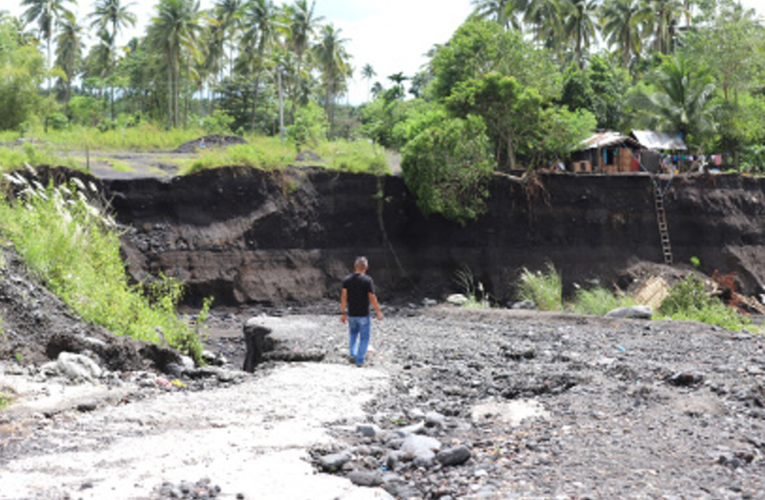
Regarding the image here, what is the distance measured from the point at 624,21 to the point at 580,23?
2.85 m

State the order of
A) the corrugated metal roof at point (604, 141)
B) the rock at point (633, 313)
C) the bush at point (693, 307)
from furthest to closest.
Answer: the corrugated metal roof at point (604, 141), the rock at point (633, 313), the bush at point (693, 307)

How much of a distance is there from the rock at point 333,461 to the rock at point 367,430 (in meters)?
0.83

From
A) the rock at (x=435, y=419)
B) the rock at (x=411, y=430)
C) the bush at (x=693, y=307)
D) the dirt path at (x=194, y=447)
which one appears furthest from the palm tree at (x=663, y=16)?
the rock at (x=411, y=430)

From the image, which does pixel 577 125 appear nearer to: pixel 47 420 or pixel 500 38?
pixel 500 38

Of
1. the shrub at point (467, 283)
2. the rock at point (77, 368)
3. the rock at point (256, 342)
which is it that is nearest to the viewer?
the rock at point (77, 368)

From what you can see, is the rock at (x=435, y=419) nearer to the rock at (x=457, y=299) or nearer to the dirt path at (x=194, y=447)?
the dirt path at (x=194, y=447)

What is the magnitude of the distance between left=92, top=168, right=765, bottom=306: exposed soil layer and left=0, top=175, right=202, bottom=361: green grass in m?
7.81

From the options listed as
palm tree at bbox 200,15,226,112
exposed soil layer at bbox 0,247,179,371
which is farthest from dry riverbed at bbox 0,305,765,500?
palm tree at bbox 200,15,226,112

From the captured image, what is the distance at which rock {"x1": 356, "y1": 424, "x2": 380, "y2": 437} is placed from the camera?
662 centimetres

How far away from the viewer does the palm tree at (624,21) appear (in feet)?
159

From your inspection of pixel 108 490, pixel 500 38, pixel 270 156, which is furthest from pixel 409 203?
pixel 108 490

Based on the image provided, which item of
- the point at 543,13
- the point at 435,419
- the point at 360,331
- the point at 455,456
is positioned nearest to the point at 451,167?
the point at 360,331

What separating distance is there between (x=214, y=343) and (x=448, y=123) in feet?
36.0

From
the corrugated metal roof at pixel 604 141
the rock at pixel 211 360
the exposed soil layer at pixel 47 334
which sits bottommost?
the rock at pixel 211 360
